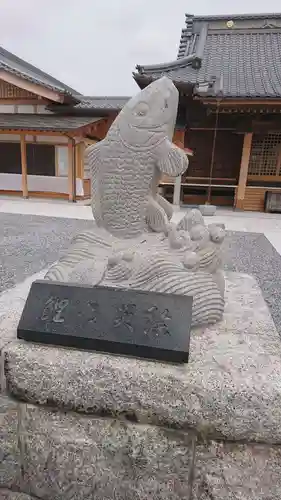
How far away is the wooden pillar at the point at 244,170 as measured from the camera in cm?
888

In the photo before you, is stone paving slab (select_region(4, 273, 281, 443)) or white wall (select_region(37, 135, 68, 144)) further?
white wall (select_region(37, 135, 68, 144))

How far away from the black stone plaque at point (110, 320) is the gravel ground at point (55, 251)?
1.70 metres

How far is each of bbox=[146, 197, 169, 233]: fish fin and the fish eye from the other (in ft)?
1.56

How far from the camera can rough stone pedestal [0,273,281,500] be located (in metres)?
1.31

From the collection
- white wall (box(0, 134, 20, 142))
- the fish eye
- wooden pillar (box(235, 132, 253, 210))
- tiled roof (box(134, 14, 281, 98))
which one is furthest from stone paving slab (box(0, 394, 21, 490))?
white wall (box(0, 134, 20, 142))

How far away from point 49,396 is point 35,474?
370 millimetres

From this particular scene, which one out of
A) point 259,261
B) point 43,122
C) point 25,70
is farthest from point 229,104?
point 25,70

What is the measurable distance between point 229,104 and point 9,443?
26.6 ft

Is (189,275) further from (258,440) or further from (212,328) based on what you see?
(258,440)

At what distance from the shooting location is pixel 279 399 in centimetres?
127

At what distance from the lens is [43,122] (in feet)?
31.0

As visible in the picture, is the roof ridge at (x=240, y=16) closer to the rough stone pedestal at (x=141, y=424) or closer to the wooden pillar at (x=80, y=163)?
the wooden pillar at (x=80, y=163)

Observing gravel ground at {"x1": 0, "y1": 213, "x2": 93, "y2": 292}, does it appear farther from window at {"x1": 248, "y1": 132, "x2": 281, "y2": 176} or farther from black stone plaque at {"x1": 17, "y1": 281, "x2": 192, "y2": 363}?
window at {"x1": 248, "y1": 132, "x2": 281, "y2": 176}

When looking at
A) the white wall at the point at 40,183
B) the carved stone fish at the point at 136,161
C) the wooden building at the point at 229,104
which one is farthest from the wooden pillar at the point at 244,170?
the carved stone fish at the point at 136,161
